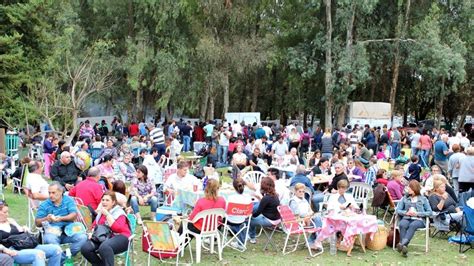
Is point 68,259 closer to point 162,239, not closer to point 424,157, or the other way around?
point 162,239

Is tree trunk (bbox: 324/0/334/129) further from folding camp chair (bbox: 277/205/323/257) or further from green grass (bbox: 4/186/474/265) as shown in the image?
folding camp chair (bbox: 277/205/323/257)

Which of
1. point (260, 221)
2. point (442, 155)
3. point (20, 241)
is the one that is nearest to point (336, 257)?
point (260, 221)

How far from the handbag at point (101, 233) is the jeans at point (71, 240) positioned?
12.7 inches

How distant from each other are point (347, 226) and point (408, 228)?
1.05 m

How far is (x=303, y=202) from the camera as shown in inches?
Result: 348

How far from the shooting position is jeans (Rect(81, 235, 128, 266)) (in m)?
6.50

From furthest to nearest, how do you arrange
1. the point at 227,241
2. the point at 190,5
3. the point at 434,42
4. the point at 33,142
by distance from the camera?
1. the point at 190,5
2. the point at 434,42
3. the point at 33,142
4. the point at 227,241

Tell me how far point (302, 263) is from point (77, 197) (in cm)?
334

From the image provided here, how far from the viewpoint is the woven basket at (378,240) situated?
8711 millimetres

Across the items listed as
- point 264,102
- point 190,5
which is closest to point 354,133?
point 190,5

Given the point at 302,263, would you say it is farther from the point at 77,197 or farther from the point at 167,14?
the point at 167,14

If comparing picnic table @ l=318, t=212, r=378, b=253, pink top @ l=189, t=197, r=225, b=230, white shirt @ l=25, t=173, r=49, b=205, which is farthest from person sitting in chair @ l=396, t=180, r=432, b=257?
white shirt @ l=25, t=173, r=49, b=205

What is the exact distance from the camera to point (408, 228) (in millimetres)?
8633

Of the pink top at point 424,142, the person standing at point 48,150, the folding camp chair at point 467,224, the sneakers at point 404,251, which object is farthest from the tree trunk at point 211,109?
the sneakers at point 404,251
